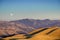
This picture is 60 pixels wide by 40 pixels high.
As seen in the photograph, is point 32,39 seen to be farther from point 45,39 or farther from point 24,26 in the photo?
point 24,26

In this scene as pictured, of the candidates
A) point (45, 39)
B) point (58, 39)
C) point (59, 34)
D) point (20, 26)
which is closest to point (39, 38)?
point (45, 39)

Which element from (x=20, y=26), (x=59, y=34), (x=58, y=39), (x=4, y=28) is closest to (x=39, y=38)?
(x=58, y=39)

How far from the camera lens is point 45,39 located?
90.7 inches

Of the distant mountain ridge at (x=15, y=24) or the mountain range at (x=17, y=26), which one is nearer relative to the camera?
the mountain range at (x=17, y=26)

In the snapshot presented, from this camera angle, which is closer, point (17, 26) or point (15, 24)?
point (15, 24)

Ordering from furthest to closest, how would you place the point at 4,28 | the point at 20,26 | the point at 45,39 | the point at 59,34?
the point at 20,26 → the point at 4,28 → the point at 59,34 → the point at 45,39

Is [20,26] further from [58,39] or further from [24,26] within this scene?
[58,39]

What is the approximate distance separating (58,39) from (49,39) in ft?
0.52

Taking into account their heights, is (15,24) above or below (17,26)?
above

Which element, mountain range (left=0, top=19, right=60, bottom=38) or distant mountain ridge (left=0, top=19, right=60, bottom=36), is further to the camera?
distant mountain ridge (left=0, top=19, right=60, bottom=36)

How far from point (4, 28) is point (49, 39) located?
38.6m

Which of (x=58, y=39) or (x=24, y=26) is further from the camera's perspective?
(x=24, y=26)

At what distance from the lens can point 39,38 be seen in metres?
2.35

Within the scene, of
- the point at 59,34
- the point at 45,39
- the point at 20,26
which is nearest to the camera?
the point at 45,39
